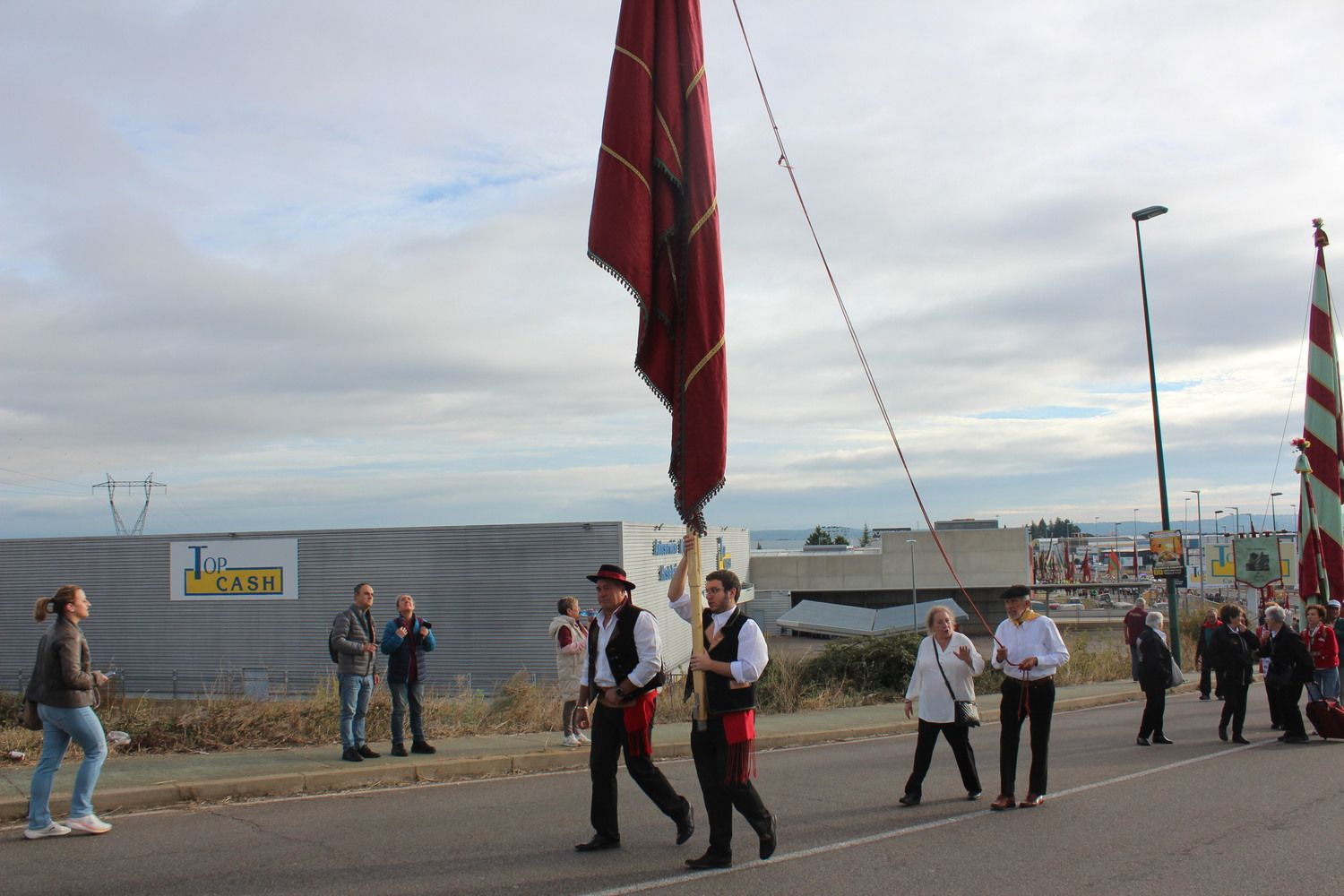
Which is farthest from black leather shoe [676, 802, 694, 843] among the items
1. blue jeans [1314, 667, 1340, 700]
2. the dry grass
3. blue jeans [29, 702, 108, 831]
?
blue jeans [1314, 667, 1340, 700]

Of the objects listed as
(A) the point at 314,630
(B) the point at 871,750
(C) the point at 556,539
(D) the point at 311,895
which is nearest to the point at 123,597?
(A) the point at 314,630

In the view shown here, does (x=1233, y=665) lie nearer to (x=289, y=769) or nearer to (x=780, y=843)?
(x=780, y=843)

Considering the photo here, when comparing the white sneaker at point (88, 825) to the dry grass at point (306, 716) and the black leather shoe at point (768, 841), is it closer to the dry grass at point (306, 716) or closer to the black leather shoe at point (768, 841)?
the dry grass at point (306, 716)

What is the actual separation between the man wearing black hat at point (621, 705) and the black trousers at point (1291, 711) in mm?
9086

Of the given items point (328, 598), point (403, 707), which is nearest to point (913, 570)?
point (328, 598)

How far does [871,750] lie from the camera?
41.5 feet

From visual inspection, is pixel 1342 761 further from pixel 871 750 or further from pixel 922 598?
pixel 922 598

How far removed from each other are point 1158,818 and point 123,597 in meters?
40.8

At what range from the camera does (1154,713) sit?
12812 mm

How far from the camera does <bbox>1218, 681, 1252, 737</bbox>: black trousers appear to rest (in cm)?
1288

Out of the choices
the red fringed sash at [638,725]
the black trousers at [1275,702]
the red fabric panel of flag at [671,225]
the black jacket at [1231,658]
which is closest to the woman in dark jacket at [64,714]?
the red fringed sash at [638,725]

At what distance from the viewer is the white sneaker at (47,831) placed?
7.49 meters

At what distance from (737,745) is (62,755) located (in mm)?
4772

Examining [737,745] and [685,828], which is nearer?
[737,745]
